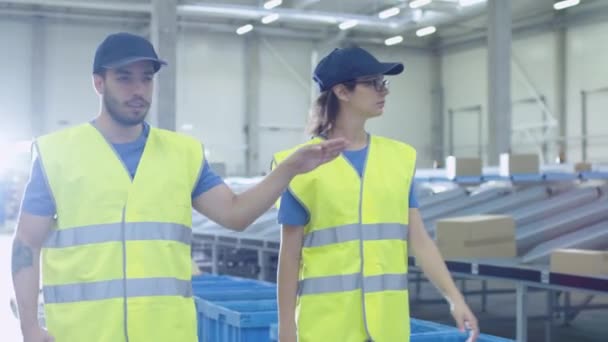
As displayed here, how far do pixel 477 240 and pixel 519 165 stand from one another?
9.14 ft

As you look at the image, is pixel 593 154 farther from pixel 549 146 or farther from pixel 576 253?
pixel 576 253

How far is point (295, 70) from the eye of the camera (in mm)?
20609

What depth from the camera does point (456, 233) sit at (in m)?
5.18

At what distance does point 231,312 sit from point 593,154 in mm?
15408

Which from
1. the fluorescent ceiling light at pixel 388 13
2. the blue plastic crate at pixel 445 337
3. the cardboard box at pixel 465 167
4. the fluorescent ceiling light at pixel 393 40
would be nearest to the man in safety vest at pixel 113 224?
the blue plastic crate at pixel 445 337

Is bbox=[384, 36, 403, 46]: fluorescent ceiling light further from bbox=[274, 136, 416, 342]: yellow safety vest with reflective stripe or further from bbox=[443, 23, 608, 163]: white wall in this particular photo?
bbox=[274, 136, 416, 342]: yellow safety vest with reflective stripe

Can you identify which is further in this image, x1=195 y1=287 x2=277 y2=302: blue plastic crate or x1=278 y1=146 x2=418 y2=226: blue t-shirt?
x1=195 y1=287 x2=277 y2=302: blue plastic crate

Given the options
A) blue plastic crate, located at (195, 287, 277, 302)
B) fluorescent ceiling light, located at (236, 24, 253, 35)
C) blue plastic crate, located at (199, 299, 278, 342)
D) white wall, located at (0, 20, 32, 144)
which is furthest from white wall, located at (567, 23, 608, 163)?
blue plastic crate, located at (199, 299, 278, 342)

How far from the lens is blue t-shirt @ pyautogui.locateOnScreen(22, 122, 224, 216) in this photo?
1.94 meters

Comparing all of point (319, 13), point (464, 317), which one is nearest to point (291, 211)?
point (464, 317)

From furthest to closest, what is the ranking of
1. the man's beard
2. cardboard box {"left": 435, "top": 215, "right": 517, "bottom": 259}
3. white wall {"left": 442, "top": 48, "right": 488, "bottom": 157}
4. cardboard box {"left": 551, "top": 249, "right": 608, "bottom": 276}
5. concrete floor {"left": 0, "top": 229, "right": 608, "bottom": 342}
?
white wall {"left": 442, "top": 48, "right": 488, "bottom": 157}
concrete floor {"left": 0, "top": 229, "right": 608, "bottom": 342}
cardboard box {"left": 435, "top": 215, "right": 517, "bottom": 259}
cardboard box {"left": 551, "top": 249, "right": 608, "bottom": 276}
the man's beard

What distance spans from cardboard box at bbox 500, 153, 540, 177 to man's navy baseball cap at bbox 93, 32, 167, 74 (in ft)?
20.2

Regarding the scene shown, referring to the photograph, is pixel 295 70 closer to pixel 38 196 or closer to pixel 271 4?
pixel 271 4

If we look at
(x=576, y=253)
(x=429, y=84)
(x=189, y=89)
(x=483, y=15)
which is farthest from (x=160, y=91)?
(x=429, y=84)
